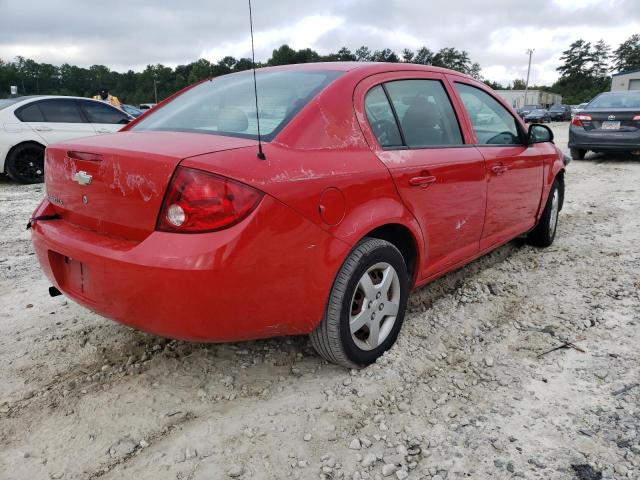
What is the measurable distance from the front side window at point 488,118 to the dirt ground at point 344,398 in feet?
3.60

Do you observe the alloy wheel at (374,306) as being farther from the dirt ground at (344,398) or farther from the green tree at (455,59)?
the green tree at (455,59)

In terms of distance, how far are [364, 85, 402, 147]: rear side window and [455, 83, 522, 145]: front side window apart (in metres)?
0.85

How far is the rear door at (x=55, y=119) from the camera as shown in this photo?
8.23m

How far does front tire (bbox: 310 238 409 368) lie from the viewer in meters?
2.30

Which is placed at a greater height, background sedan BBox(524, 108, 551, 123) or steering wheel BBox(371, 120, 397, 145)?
background sedan BBox(524, 108, 551, 123)

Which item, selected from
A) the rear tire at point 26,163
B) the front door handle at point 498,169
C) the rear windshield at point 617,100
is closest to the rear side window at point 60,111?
the rear tire at point 26,163

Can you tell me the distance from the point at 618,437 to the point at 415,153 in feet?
5.22

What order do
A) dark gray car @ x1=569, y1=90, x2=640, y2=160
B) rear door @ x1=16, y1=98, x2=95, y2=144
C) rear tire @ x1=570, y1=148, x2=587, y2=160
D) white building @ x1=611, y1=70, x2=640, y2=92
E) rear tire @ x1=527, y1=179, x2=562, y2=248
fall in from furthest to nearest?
white building @ x1=611, y1=70, x2=640, y2=92 → rear tire @ x1=570, y1=148, x2=587, y2=160 → dark gray car @ x1=569, y1=90, x2=640, y2=160 → rear door @ x1=16, y1=98, x2=95, y2=144 → rear tire @ x1=527, y1=179, x2=562, y2=248

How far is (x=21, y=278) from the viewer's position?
3908mm

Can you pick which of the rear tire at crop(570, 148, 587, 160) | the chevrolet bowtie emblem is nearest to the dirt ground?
the chevrolet bowtie emblem

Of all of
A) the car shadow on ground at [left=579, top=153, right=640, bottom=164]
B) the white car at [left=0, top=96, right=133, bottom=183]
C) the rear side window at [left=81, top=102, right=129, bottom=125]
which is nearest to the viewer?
the white car at [left=0, top=96, right=133, bottom=183]

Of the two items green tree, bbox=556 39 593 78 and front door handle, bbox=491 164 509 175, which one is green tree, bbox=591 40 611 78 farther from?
front door handle, bbox=491 164 509 175

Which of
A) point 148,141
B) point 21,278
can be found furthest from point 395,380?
point 21,278

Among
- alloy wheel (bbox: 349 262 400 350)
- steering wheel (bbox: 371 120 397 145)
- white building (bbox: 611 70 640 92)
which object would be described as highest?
white building (bbox: 611 70 640 92)
